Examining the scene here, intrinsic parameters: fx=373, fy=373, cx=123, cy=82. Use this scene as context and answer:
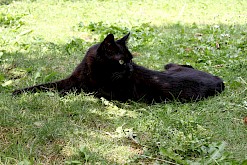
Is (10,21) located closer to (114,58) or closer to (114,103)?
(114,58)

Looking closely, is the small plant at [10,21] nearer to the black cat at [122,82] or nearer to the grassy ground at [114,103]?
the grassy ground at [114,103]

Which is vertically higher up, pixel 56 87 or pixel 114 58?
pixel 114 58

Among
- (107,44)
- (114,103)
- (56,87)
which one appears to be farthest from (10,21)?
(114,103)

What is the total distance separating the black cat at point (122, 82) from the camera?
4016 mm

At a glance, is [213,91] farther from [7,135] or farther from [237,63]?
[7,135]

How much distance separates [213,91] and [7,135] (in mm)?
2377

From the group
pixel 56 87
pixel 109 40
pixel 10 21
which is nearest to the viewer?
pixel 109 40

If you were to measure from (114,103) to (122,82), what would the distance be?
0.26 m

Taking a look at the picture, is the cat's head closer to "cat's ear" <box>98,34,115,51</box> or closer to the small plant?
"cat's ear" <box>98,34,115,51</box>

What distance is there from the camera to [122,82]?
4.10 metres

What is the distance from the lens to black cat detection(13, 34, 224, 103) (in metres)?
4.02

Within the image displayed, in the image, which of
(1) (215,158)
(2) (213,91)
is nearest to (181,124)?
(1) (215,158)

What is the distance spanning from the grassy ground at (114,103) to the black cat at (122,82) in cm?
14

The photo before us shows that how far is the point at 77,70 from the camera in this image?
421 cm
